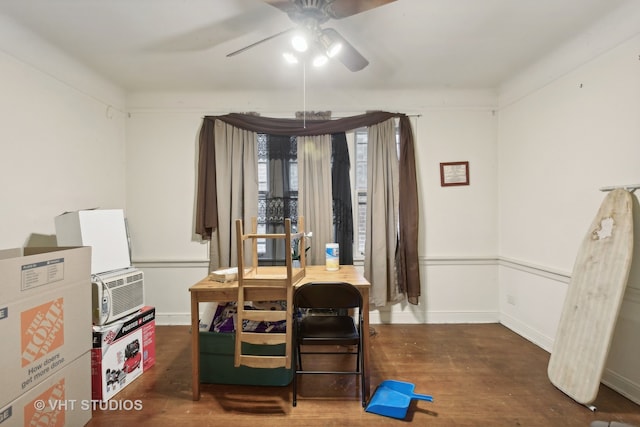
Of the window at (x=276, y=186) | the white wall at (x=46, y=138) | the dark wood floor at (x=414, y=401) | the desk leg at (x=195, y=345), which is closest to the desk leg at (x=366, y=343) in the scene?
the dark wood floor at (x=414, y=401)

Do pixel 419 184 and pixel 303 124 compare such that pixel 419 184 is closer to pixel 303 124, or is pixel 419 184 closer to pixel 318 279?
pixel 303 124

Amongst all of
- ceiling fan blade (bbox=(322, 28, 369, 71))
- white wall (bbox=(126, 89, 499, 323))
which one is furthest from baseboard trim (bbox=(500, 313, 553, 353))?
ceiling fan blade (bbox=(322, 28, 369, 71))

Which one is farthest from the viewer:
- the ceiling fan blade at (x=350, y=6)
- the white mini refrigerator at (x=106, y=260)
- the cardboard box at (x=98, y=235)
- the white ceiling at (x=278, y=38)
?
the cardboard box at (x=98, y=235)

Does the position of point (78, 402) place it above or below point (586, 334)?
below

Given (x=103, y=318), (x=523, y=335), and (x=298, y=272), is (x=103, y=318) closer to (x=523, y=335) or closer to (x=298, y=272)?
(x=298, y=272)

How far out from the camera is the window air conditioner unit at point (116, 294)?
204 centimetres

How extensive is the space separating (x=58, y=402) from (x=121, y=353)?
550 millimetres

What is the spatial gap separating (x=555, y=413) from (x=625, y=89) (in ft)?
7.01

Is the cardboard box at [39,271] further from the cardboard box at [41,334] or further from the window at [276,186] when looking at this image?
the window at [276,186]

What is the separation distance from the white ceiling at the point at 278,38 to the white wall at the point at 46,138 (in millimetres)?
169

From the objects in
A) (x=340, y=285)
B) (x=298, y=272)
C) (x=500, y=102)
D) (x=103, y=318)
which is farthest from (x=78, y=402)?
(x=500, y=102)

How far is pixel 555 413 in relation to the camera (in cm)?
183

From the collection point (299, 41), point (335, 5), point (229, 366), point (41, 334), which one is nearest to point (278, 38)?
point (299, 41)

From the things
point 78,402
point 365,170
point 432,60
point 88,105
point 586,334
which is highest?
point 432,60
